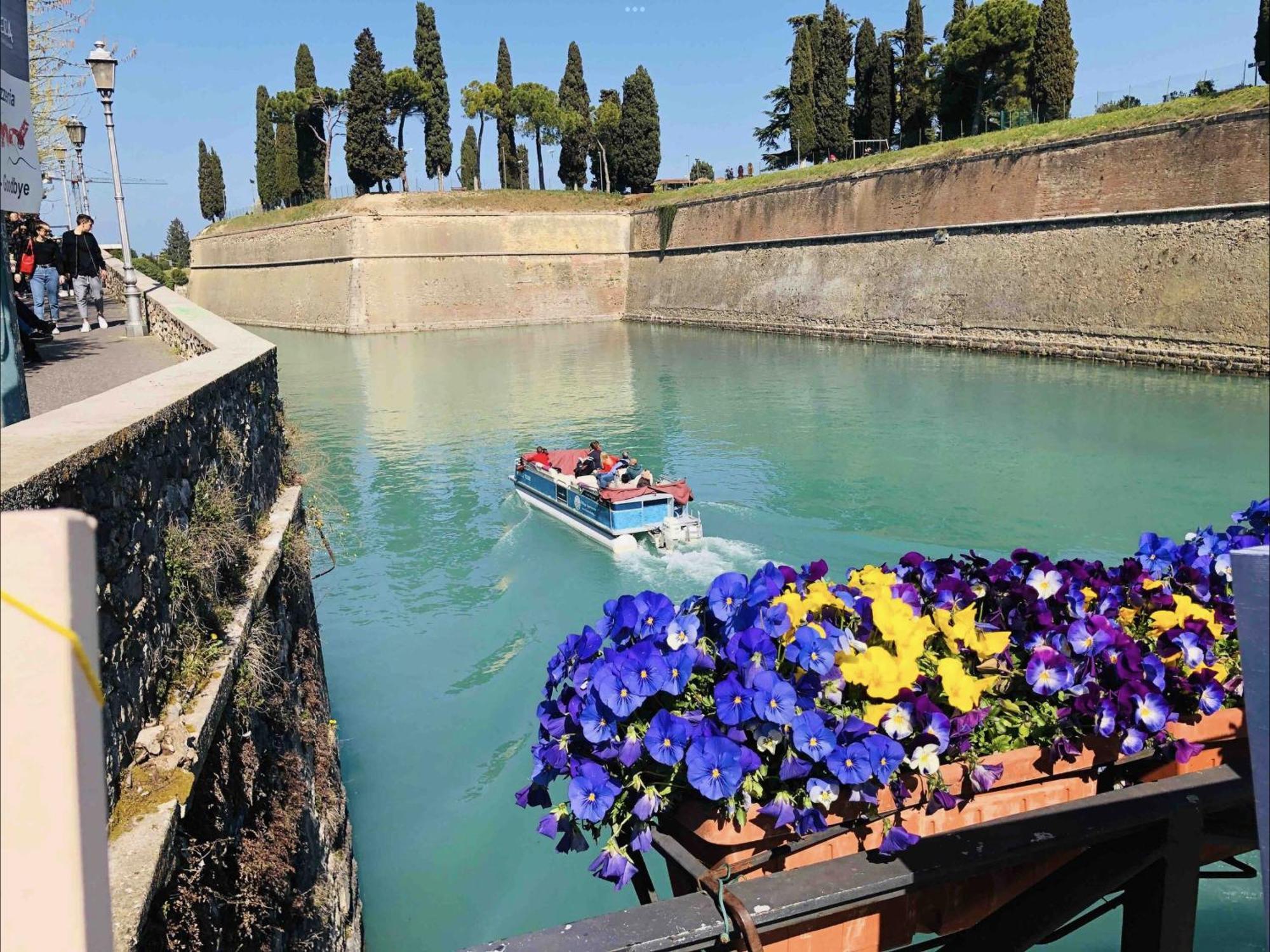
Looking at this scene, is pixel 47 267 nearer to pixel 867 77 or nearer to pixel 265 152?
pixel 867 77

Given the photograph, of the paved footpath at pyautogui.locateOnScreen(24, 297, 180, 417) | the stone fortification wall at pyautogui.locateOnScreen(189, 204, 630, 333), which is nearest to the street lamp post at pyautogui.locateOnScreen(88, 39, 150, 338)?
the paved footpath at pyautogui.locateOnScreen(24, 297, 180, 417)

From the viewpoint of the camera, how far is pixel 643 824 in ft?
5.98

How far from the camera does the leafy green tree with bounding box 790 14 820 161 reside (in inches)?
1422

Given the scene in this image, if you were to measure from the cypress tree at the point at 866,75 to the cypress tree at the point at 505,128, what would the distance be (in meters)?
16.6

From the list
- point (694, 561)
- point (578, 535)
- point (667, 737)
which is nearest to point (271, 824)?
point (667, 737)

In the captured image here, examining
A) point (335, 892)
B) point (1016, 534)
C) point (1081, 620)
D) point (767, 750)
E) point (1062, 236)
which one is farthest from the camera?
point (1062, 236)

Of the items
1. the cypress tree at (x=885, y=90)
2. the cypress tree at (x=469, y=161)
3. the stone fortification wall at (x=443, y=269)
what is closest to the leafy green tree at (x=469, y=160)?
the cypress tree at (x=469, y=161)

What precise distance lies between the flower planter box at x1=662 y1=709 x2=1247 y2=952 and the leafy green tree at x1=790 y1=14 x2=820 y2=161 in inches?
1451

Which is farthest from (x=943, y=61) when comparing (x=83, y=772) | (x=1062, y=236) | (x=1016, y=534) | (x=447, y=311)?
(x=83, y=772)

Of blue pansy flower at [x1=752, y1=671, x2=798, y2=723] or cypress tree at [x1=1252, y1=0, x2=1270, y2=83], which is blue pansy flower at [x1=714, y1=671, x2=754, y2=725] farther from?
cypress tree at [x1=1252, y1=0, x2=1270, y2=83]

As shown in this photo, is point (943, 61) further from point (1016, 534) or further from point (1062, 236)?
point (1016, 534)

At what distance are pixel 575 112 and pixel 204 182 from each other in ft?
78.0

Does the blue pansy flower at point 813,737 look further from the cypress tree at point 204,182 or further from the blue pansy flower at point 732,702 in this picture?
the cypress tree at point 204,182

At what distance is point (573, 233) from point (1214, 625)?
38644 mm
